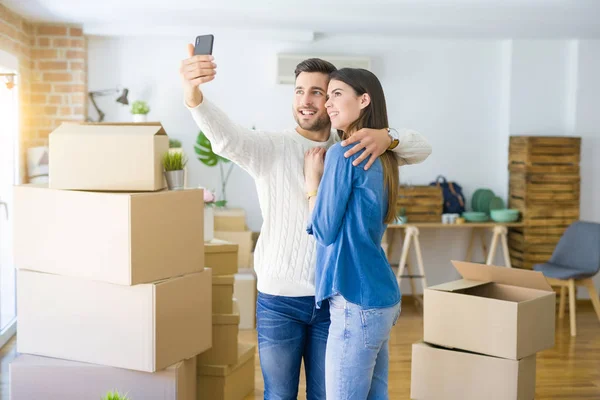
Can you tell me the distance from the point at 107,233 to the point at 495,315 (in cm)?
176

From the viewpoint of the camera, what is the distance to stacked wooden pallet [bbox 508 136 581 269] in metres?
6.08

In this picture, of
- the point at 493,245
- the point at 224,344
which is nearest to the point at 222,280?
the point at 224,344

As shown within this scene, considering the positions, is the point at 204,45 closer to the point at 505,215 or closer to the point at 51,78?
the point at 51,78

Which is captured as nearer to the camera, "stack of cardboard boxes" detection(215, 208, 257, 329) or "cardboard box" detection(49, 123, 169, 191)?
"cardboard box" detection(49, 123, 169, 191)

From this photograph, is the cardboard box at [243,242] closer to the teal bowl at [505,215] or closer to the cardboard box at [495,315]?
Answer: the teal bowl at [505,215]

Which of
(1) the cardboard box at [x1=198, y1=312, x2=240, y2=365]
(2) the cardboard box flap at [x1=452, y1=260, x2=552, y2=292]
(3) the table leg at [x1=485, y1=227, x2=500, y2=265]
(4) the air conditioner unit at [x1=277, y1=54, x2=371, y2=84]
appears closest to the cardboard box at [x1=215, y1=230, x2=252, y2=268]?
(4) the air conditioner unit at [x1=277, y1=54, x2=371, y2=84]

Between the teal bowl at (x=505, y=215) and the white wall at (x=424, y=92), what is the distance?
1.35 feet

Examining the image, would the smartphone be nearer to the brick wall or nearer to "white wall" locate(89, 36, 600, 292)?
the brick wall

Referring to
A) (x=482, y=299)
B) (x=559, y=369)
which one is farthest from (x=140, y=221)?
(x=559, y=369)

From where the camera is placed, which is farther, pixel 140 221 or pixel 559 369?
pixel 559 369

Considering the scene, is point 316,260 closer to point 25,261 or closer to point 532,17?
point 25,261

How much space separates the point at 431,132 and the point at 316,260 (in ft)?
14.9

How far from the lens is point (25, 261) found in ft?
8.90

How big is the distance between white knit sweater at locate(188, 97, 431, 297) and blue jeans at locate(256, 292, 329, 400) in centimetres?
4
